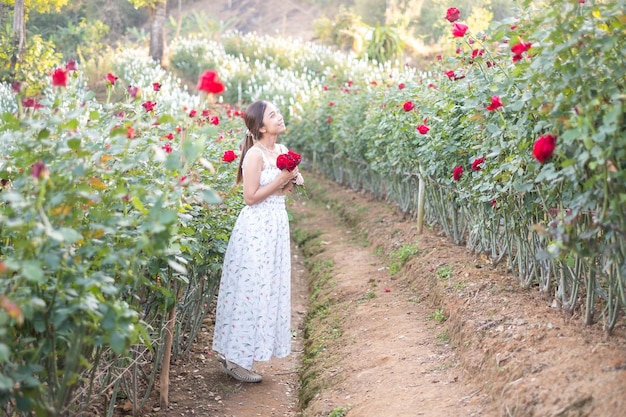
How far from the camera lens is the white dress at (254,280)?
444 cm

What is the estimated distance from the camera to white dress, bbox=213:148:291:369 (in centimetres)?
444

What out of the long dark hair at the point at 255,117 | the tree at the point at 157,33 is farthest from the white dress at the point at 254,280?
the tree at the point at 157,33

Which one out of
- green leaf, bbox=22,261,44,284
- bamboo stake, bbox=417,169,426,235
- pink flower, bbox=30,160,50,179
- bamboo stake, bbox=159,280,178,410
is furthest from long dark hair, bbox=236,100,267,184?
green leaf, bbox=22,261,44,284

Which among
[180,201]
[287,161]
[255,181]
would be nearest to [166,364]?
[255,181]

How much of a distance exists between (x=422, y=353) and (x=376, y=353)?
0.29m

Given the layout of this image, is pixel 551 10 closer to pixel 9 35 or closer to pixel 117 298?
pixel 117 298

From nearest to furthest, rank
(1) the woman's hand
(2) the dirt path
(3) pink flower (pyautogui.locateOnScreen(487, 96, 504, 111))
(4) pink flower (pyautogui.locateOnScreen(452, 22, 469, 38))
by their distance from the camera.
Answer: (2) the dirt path < (3) pink flower (pyautogui.locateOnScreen(487, 96, 504, 111)) < (4) pink flower (pyautogui.locateOnScreen(452, 22, 469, 38)) < (1) the woman's hand

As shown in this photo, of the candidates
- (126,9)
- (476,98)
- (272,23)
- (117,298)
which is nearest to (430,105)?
(476,98)

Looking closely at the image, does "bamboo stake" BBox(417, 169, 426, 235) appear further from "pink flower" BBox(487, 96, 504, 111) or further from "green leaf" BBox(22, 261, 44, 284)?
"green leaf" BBox(22, 261, 44, 284)

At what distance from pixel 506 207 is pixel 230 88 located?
14.3 metres

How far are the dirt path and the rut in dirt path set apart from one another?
0.01 m

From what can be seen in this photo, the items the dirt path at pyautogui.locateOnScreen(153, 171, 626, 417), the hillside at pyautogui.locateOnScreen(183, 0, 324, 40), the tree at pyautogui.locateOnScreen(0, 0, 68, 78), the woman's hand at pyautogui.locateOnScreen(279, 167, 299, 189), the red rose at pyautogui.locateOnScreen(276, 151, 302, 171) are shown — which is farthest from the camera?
the hillside at pyautogui.locateOnScreen(183, 0, 324, 40)

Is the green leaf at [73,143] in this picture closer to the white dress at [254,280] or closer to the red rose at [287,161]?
the red rose at [287,161]

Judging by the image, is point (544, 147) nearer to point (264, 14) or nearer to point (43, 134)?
point (43, 134)
